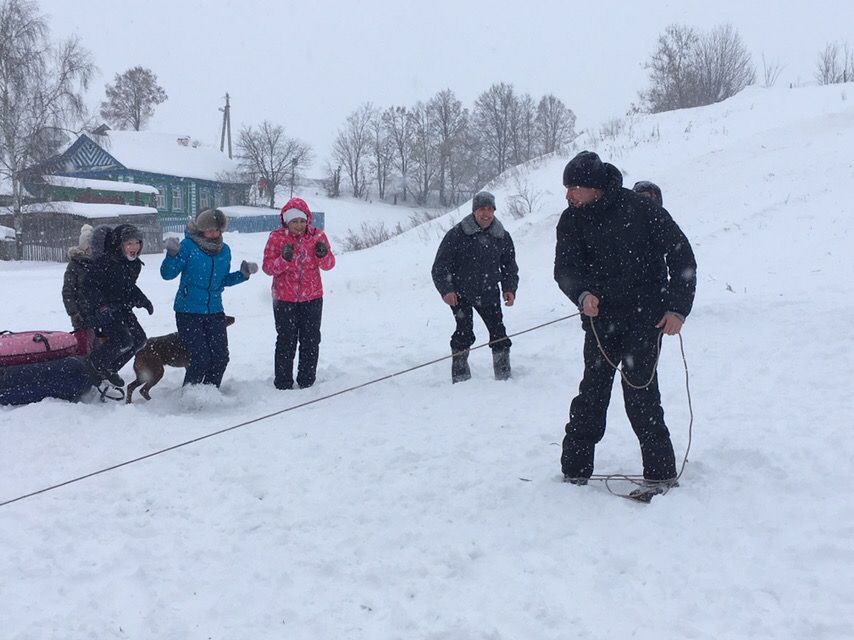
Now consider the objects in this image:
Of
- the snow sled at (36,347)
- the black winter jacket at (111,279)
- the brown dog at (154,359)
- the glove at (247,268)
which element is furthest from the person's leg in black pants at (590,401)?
the snow sled at (36,347)

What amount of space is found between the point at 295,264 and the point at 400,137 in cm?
7022

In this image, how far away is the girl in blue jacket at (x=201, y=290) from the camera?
592 cm

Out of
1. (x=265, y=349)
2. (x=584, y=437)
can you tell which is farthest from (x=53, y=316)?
(x=584, y=437)

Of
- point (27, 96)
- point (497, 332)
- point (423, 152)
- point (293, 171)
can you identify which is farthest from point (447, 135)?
point (497, 332)

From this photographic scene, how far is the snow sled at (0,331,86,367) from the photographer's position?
5449 millimetres

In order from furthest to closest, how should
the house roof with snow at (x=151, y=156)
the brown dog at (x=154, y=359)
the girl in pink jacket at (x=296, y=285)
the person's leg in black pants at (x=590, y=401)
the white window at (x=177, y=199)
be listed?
the white window at (x=177, y=199), the house roof with snow at (x=151, y=156), the girl in pink jacket at (x=296, y=285), the brown dog at (x=154, y=359), the person's leg in black pants at (x=590, y=401)

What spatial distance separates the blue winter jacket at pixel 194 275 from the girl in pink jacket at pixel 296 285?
0.50m

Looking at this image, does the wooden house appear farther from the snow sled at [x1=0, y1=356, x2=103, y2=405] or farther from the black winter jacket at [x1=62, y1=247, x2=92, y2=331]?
the snow sled at [x1=0, y1=356, x2=103, y2=405]

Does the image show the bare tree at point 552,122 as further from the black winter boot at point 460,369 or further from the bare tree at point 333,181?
the black winter boot at point 460,369

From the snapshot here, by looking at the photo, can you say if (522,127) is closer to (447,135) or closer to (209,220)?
(447,135)

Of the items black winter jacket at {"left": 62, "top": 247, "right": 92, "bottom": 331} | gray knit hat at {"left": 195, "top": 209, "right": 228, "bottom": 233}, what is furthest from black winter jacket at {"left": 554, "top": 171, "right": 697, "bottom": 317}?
black winter jacket at {"left": 62, "top": 247, "right": 92, "bottom": 331}

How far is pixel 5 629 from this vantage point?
8.91 feet

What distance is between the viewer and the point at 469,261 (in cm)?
631

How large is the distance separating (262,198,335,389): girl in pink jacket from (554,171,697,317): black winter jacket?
314 cm
